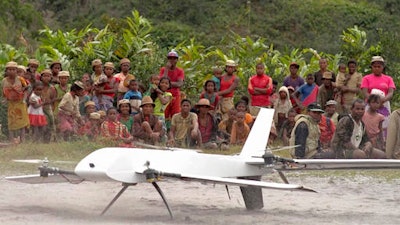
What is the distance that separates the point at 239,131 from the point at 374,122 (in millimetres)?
2274

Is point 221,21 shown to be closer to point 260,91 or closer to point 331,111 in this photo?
point 260,91

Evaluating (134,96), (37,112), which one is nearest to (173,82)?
(134,96)

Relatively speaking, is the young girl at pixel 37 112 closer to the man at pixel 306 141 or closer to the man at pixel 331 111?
the man at pixel 306 141

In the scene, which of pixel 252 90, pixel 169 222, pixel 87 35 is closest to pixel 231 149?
pixel 252 90

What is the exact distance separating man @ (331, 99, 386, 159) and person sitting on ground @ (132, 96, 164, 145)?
279cm

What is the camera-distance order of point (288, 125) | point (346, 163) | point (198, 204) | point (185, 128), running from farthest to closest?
point (288, 125) → point (185, 128) → point (198, 204) → point (346, 163)

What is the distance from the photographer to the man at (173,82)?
17.8 metres

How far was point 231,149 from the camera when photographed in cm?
1672

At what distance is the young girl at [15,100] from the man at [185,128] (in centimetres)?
241

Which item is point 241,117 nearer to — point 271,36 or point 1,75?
point 1,75

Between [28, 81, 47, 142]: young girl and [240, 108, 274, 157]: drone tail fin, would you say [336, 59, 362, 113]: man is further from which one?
[240, 108, 274, 157]: drone tail fin

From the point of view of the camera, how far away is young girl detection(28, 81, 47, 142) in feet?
55.5

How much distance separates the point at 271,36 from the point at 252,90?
1591cm

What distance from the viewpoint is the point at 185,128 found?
16938 millimetres
